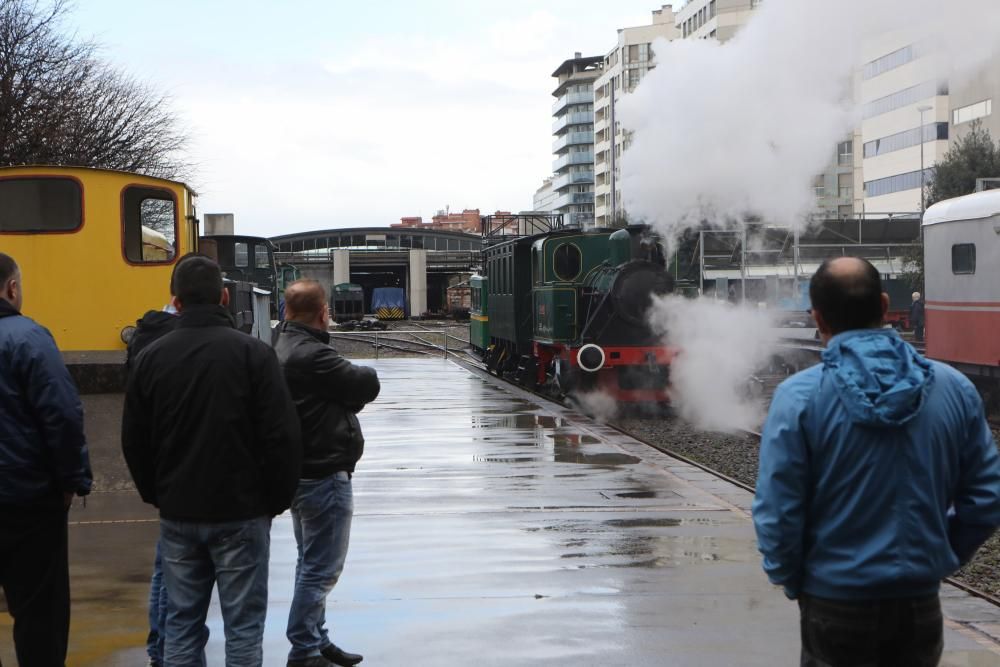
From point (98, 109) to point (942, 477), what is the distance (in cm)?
3714

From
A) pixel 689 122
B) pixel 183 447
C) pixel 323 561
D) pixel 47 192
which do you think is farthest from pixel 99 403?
pixel 689 122

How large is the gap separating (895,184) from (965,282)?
168ft

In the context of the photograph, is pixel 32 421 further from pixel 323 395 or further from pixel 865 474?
pixel 865 474

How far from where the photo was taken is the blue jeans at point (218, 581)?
4355 millimetres

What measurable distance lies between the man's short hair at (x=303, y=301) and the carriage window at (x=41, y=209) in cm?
665

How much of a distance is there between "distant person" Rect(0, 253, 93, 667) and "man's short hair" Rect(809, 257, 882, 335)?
9.60 feet

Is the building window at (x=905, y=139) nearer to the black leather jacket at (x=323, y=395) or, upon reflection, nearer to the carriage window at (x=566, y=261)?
the carriage window at (x=566, y=261)

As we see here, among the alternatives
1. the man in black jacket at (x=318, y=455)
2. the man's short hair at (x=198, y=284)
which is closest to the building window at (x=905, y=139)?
the man in black jacket at (x=318, y=455)

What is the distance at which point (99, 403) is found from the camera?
9.82 m

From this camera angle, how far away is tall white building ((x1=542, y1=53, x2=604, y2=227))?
13325 cm

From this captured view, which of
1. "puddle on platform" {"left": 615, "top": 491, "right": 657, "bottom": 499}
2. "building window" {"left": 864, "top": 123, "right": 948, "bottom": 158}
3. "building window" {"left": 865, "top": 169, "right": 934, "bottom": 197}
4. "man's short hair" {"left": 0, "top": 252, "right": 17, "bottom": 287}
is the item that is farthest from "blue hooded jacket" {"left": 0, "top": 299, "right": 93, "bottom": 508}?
"building window" {"left": 864, "top": 123, "right": 948, "bottom": 158}

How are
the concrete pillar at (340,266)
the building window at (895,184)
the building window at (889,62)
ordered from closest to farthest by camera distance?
the building window at (889,62) < the building window at (895,184) < the concrete pillar at (340,266)

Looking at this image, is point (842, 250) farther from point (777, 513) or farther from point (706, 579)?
point (777, 513)

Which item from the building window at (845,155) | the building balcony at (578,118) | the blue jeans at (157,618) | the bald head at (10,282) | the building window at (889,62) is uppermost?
the building balcony at (578,118)
